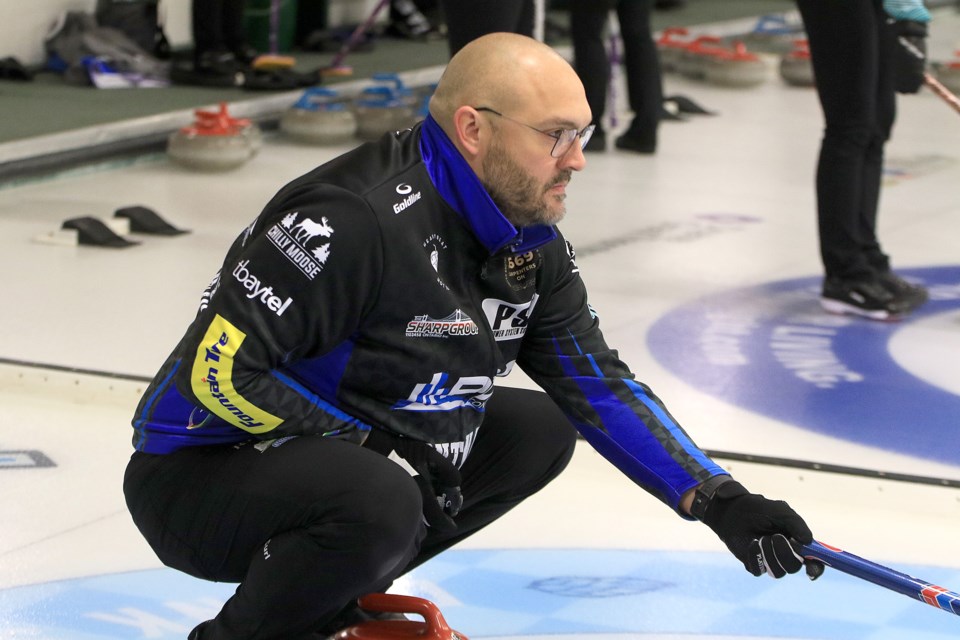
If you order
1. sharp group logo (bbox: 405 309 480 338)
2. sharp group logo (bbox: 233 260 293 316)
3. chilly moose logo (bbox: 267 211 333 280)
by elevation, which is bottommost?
sharp group logo (bbox: 405 309 480 338)

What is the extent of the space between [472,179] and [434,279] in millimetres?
134

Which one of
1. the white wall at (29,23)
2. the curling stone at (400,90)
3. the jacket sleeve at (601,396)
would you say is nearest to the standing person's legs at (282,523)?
the jacket sleeve at (601,396)

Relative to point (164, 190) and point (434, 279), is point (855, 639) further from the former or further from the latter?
point (164, 190)

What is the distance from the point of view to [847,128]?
3648 mm

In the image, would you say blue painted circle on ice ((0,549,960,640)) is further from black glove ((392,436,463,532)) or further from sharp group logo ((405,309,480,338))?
sharp group logo ((405,309,480,338))

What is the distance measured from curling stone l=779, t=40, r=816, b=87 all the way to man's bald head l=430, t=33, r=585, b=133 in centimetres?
665

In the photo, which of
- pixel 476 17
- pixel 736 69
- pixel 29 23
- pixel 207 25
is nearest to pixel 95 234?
pixel 476 17

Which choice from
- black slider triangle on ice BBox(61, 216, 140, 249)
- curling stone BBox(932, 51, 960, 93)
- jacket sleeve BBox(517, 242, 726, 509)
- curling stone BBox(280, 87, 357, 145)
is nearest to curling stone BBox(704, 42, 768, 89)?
curling stone BBox(932, 51, 960, 93)

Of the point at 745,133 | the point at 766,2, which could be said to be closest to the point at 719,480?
the point at 745,133

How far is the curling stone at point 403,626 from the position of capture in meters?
1.94

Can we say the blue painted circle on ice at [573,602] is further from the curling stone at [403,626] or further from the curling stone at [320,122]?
the curling stone at [320,122]

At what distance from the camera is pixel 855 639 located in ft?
7.07

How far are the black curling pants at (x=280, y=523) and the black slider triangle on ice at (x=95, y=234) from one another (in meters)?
2.49

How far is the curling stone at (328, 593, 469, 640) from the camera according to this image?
1937 millimetres
